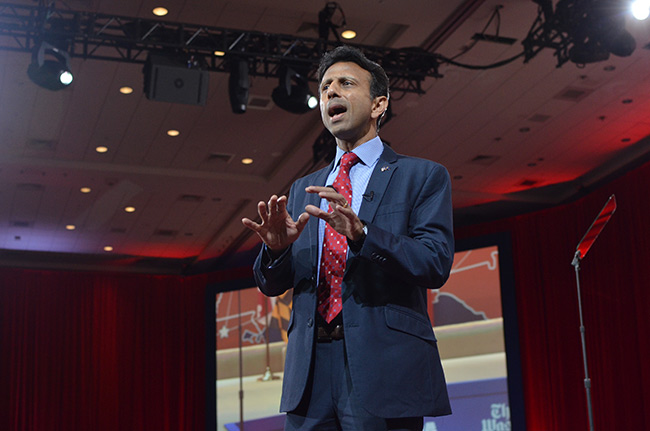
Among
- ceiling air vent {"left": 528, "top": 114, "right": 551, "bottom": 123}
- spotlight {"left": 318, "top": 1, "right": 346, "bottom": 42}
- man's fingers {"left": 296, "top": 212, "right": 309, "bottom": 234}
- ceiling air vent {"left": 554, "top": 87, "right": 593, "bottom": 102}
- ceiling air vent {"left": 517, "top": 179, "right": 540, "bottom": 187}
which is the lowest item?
man's fingers {"left": 296, "top": 212, "right": 309, "bottom": 234}

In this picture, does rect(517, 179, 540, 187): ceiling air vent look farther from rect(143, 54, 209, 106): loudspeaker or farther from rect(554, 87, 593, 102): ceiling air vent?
rect(143, 54, 209, 106): loudspeaker

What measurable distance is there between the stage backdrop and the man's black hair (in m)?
7.50

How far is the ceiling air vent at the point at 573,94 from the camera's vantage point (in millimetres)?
7551

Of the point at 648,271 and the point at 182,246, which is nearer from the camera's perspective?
the point at 648,271

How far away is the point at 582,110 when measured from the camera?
26.4ft

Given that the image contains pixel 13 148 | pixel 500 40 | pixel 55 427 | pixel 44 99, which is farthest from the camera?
pixel 55 427

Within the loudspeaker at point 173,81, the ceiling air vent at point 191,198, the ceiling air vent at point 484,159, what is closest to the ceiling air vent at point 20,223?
the ceiling air vent at point 191,198

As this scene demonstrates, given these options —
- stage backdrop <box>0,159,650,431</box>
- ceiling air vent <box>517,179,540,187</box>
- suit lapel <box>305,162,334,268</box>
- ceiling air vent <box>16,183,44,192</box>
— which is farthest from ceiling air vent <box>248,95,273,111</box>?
suit lapel <box>305,162,334,268</box>

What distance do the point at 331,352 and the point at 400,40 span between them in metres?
5.55

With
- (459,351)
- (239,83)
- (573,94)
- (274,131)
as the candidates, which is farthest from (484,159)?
(239,83)

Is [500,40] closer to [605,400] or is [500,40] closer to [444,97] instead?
[444,97]

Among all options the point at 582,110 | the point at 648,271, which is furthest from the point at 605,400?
the point at 582,110

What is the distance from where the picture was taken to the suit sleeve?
1.50 meters

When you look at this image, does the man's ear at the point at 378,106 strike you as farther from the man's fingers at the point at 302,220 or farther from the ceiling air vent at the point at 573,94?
the ceiling air vent at the point at 573,94
